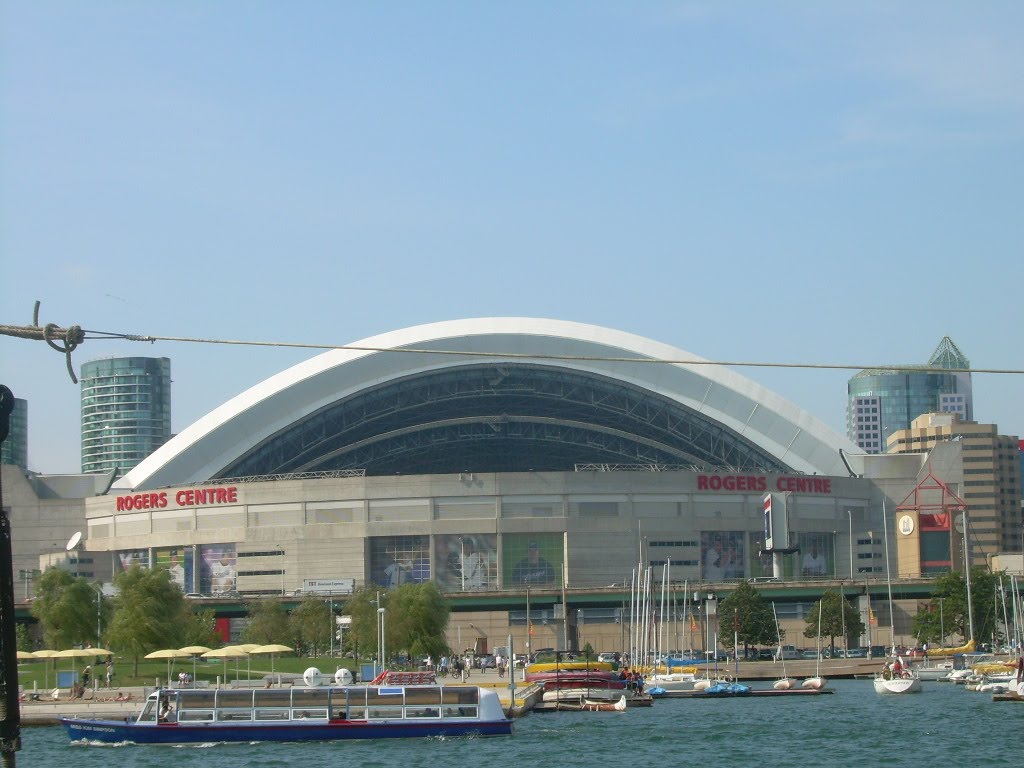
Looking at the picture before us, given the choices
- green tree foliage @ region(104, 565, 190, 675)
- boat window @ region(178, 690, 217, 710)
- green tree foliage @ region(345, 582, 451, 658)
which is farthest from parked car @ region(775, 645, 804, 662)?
boat window @ region(178, 690, 217, 710)

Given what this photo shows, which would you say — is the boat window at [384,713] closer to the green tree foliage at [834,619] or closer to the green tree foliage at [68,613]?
the green tree foliage at [68,613]

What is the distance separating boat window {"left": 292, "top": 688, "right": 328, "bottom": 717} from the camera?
6188cm

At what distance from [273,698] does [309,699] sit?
1423mm

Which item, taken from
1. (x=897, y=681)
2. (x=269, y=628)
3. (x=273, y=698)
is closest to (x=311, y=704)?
(x=273, y=698)

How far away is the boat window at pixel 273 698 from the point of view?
202 feet

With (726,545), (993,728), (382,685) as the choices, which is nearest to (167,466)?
(726,545)

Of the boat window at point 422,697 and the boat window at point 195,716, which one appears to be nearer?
the boat window at point 195,716

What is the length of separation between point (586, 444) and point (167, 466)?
1504 inches

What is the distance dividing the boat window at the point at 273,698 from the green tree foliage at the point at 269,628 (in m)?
51.5

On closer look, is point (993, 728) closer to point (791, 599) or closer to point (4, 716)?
point (4, 716)

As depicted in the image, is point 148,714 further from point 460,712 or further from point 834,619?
point 834,619

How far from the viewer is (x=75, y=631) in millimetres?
97312

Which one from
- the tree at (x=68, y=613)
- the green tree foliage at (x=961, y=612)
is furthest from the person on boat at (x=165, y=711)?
the green tree foliage at (x=961, y=612)

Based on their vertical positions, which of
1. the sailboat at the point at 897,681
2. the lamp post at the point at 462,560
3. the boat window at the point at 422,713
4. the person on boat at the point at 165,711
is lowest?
the sailboat at the point at 897,681
